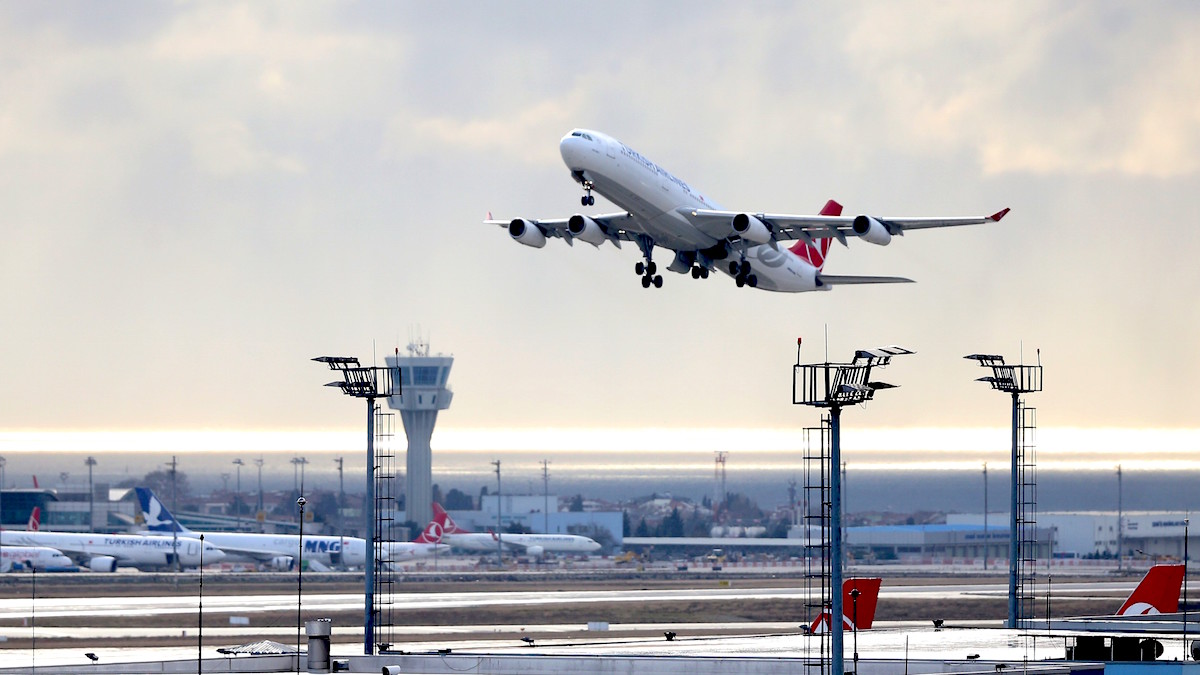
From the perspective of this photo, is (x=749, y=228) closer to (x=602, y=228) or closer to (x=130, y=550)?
(x=602, y=228)

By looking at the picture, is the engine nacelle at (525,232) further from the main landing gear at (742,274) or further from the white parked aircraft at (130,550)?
the white parked aircraft at (130,550)

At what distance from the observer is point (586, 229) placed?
3334 inches

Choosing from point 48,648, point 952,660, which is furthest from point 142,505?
point 952,660

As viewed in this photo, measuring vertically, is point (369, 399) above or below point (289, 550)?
above

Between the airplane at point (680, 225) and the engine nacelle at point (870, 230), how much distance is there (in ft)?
0.17

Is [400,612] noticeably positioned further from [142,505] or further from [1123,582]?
[142,505]

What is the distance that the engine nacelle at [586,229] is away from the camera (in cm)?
8419

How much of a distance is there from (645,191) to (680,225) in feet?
15.9

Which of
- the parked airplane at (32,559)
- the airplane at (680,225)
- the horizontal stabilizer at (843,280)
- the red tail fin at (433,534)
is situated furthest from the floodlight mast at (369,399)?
the red tail fin at (433,534)

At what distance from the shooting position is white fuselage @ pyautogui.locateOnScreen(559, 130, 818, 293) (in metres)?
75.9

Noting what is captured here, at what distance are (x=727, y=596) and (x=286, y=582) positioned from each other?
46.9 m

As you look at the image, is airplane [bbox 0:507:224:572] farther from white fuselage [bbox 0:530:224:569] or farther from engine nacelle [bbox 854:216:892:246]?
engine nacelle [bbox 854:216:892:246]

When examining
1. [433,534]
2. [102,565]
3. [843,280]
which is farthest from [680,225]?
[433,534]

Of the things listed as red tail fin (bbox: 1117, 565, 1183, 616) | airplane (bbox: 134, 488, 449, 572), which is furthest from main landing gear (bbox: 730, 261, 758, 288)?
airplane (bbox: 134, 488, 449, 572)
